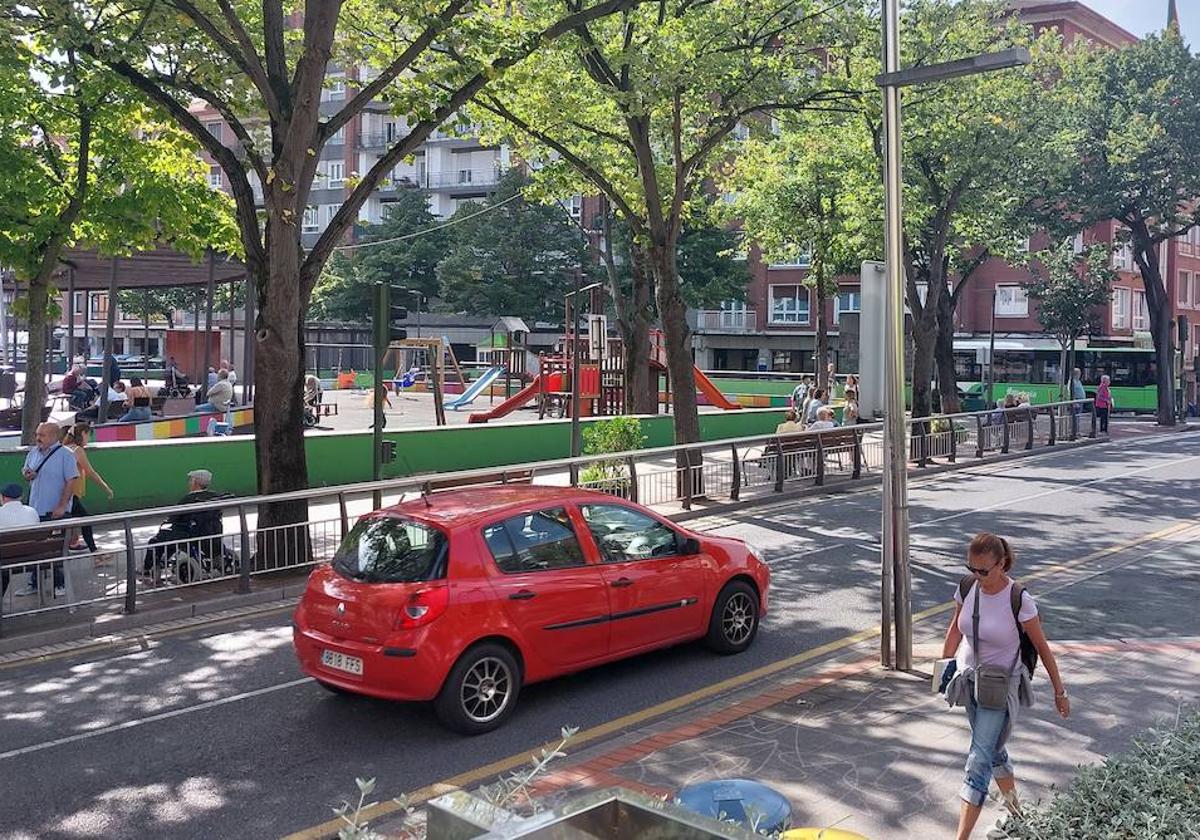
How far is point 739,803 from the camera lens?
13.0 feet

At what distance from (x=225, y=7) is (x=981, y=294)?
51941 millimetres

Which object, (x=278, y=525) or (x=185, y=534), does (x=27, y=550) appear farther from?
(x=278, y=525)

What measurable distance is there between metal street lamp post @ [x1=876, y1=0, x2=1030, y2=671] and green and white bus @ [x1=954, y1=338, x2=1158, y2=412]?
3877cm

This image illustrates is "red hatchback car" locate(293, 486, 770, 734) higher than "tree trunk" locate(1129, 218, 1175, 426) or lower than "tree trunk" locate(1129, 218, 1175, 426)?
lower

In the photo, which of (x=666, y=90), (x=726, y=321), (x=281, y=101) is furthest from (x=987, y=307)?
(x=281, y=101)

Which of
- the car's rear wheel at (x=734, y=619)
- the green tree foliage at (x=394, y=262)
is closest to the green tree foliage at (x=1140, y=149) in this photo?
the car's rear wheel at (x=734, y=619)

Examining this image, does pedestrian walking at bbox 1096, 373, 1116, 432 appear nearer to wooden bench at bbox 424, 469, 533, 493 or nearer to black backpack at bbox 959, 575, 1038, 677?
wooden bench at bbox 424, 469, 533, 493

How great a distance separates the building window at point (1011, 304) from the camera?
190 ft

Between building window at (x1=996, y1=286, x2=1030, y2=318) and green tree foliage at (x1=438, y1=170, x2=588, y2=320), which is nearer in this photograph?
building window at (x1=996, y1=286, x2=1030, y2=318)

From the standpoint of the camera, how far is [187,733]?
24.8 ft

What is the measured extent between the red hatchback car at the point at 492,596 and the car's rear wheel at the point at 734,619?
173 mm

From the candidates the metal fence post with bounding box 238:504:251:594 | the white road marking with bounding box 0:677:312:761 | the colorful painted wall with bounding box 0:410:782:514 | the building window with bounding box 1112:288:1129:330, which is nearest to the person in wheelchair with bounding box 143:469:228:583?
the metal fence post with bounding box 238:504:251:594

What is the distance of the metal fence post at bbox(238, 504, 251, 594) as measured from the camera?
11.3m

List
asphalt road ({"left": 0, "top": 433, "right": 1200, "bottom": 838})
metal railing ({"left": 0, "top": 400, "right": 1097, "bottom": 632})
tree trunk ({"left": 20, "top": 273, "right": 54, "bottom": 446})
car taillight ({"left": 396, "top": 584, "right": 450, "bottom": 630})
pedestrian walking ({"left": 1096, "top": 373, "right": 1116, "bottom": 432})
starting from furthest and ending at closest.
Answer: pedestrian walking ({"left": 1096, "top": 373, "right": 1116, "bottom": 432}) < tree trunk ({"left": 20, "top": 273, "right": 54, "bottom": 446}) < metal railing ({"left": 0, "top": 400, "right": 1097, "bottom": 632}) < car taillight ({"left": 396, "top": 584, "right": 450, "bottom": 630}) < asphalt road ({"left": 0, "top": 433, "right": 1200, "bottom": 838})
